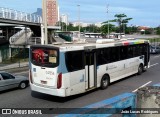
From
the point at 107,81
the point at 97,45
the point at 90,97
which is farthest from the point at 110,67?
the point at 90,97

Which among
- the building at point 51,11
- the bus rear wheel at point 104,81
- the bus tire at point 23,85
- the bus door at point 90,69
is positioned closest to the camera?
the bus door at point 90,69

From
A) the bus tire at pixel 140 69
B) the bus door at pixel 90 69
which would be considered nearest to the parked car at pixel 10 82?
the bus door at pixel 90 69

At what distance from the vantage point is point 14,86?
14.6 metres

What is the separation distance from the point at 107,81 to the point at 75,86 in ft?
11.2

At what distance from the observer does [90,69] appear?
13008mm

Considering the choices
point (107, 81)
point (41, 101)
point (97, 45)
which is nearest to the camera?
point (41, 101)

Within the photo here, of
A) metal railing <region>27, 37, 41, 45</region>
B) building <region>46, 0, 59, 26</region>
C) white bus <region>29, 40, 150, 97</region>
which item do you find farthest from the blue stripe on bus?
building <region>46, 0, 59, 26</region>

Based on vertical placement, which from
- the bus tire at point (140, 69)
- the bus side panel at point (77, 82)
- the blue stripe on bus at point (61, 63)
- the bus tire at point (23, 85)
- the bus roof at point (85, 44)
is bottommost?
the bus tire at point (23, 85)

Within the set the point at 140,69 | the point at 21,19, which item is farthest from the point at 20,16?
the point at 140,69

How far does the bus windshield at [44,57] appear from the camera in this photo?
11.4 metres

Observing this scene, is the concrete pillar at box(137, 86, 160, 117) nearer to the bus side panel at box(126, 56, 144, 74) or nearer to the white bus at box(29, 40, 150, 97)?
the white bus at box(29, 40, 150, 97)

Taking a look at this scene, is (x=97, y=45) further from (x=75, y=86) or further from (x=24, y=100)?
(x=24, y=100)

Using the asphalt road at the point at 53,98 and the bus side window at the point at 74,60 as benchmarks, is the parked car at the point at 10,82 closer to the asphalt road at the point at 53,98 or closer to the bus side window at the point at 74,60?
the asphalt road at the point at 53,98

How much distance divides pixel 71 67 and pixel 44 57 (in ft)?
4.27
